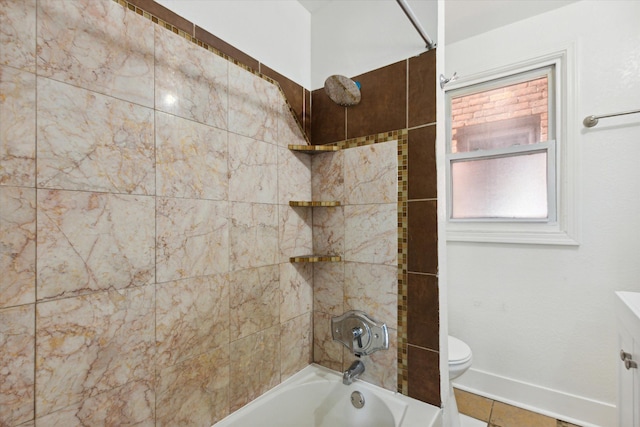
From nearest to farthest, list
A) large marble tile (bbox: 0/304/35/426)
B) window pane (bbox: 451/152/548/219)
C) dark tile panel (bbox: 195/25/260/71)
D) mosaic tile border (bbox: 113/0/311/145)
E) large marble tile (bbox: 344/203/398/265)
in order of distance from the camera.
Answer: large marble tile (bbox: 0/304/35/426) < mosaic tile border (bbox: 113/0/311/145) < dark tile panel (bbox: 195/25/260/71) < large marble tile (bbox: 344/203/398/265) < window pane (bbox: 451/152/548/219)

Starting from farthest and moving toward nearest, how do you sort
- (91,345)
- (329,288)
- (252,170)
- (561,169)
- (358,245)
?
(561,169) < (329,288) < (358,245) < (252,170) < (91,345)

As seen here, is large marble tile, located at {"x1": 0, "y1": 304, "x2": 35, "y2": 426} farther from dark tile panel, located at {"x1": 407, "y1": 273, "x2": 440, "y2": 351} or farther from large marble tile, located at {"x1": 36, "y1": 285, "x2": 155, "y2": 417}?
dark tile panel, located at {"x1": 407, "y1": 273, "x2": 440, "y2": 351}

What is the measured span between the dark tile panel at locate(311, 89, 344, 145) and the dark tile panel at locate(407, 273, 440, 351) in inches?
A: 33.0

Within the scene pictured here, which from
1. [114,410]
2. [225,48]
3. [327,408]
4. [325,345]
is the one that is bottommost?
[327,408]

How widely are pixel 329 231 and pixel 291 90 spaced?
2.66ft

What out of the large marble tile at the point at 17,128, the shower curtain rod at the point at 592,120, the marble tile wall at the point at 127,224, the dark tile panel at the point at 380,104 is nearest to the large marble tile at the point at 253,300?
the marble tile wall at the point at 127,224

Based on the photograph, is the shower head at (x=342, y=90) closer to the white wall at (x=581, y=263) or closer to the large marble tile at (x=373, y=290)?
the large marble tile at (x=373, y=290)

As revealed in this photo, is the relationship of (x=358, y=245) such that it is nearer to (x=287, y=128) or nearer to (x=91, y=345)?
(x=287, y=128)

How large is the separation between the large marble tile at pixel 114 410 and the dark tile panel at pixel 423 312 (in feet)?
3.47

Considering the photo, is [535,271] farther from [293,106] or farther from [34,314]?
[34,314]

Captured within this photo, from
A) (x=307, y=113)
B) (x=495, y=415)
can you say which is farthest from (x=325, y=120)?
(x=495, y=415)

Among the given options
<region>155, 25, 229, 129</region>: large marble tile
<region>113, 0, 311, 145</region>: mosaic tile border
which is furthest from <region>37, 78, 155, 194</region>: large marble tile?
<region>113, 0, 311, 145</region>: mosaic tile border

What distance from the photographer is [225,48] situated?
4.15 feet

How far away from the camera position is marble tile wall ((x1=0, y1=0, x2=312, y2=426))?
77cm
